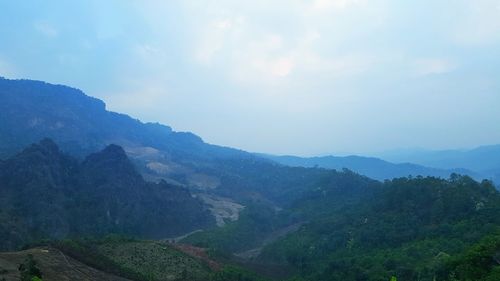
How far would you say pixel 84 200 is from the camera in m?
85.3

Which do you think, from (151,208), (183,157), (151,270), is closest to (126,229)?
(151,208)

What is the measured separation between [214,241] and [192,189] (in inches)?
2112

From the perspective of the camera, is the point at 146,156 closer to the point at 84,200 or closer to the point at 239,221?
the point at 84,200

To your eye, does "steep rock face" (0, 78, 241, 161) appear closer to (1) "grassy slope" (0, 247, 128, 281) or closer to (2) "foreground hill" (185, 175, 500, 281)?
(2) "foreground hill" (185, 175, 500, 281)

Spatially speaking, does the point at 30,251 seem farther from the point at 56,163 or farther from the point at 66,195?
the point at 56,163

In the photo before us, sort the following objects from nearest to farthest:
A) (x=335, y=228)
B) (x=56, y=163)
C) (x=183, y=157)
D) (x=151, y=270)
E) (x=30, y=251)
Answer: (x=30, y=251) → (x=151, y=270) → (x=335, y=228) → (x=56, y=163) → (x=183, y=157)

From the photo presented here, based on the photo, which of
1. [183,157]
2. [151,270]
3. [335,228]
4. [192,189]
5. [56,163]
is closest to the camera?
[151,270]

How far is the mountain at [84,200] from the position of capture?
73.1m

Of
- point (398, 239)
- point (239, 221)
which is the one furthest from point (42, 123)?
point (398, 239)

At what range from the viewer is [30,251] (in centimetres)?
3881

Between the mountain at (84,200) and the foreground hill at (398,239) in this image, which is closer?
the foreground hill at (398,239)

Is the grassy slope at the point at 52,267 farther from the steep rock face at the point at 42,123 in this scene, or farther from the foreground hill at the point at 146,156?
the steep rock face at the point at 42,123

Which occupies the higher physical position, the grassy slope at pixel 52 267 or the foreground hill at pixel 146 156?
the foreground hill at pixel 146 156

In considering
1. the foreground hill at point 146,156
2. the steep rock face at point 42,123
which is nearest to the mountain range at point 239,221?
the foreground hill at point 146,156
